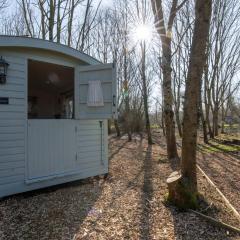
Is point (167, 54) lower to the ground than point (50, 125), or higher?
higher

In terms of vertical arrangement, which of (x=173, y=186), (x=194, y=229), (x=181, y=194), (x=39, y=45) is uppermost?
(x=39, y=45)

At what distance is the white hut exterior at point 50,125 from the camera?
5.41 m

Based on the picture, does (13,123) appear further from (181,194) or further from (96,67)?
(181,194)

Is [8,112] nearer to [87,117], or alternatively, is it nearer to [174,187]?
[87,117]

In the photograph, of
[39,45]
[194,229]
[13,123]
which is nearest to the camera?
[194,229]

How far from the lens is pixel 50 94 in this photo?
9672 mm

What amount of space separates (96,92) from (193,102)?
208 cm

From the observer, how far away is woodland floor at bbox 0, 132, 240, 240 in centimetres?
400

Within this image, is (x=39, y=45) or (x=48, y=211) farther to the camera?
(x=39, y=45)

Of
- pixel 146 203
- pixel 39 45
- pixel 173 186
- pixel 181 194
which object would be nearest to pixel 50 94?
pixel 39 45

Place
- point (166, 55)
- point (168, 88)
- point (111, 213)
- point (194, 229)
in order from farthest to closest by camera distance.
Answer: point (166, 55) < point (168, 88) < point (111, 213) < point (194, 229)

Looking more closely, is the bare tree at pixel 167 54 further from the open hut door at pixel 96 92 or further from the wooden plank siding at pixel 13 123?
the wooden plank siding at pixel 13 123

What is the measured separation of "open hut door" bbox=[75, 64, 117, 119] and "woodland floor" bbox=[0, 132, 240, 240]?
1568 mm

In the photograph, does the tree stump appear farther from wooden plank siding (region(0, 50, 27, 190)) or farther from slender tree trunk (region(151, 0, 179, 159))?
slender tree trunk (region(151, 0, 179, 159))
